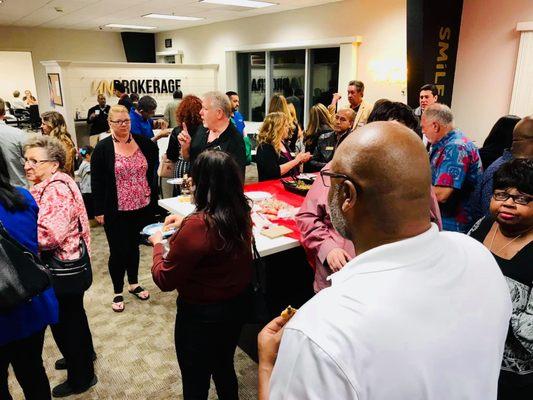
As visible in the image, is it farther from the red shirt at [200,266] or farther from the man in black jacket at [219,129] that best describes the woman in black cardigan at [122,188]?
the red shirt at [200,266]

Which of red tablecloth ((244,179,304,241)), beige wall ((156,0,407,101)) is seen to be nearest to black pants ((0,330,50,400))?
red tablecloth ((244,179,304,241))

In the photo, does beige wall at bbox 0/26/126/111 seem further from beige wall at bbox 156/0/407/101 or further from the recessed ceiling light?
the recessed ceiling light

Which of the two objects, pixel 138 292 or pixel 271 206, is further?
pixel 138 292

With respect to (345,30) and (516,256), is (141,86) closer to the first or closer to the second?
(345,30)

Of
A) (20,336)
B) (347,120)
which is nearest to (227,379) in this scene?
(20,336)

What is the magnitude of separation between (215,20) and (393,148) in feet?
32.1

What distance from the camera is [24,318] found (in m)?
1.55

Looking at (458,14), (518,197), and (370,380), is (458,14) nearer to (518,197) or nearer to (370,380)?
(518,197)

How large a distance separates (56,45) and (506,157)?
1247cm

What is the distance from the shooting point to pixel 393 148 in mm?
723

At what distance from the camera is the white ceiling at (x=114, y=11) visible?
700 cm

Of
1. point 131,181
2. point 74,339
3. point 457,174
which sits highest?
point 457,174

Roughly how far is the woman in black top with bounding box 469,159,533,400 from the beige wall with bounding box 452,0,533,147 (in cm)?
430

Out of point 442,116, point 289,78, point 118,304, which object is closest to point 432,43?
point 442,116
